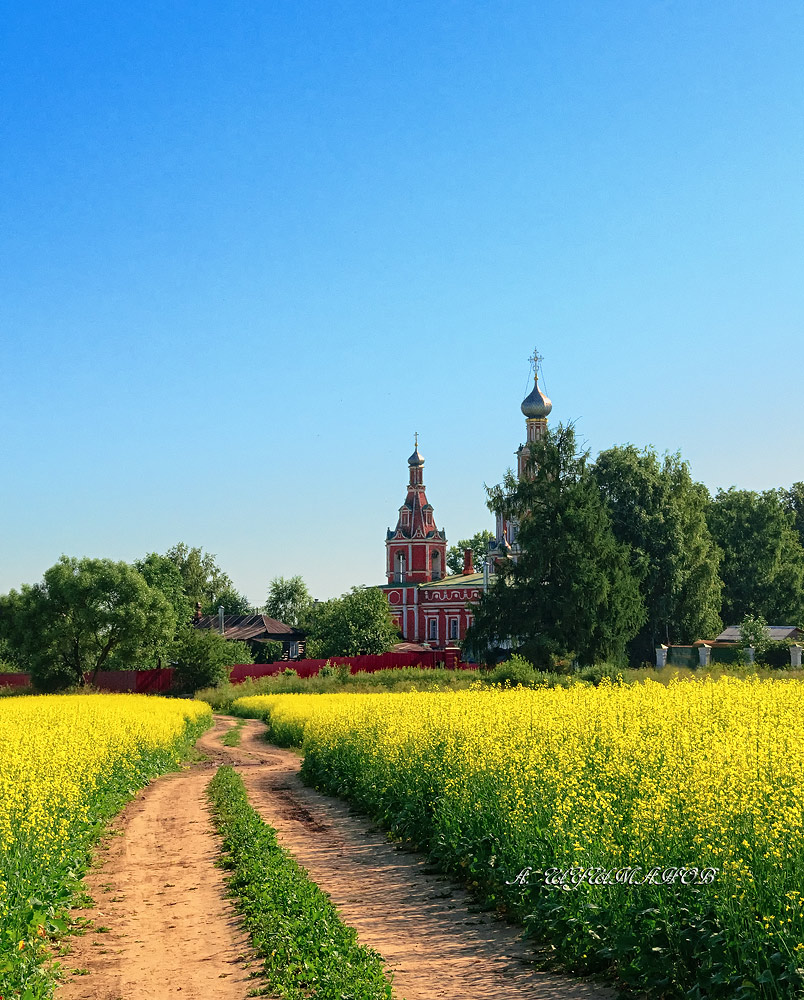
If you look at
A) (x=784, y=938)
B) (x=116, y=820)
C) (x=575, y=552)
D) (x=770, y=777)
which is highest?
(x=575, y=552)

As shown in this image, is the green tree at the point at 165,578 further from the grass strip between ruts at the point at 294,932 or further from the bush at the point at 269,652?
the grass strip between ruts at the point at 294,932

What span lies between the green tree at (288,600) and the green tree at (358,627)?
43.2m

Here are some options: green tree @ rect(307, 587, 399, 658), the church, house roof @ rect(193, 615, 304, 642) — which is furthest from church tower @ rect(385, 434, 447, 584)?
green tree @ rect(307, 587, 399, 658)

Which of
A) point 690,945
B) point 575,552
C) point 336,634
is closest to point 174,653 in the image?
point 336,634

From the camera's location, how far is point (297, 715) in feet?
101

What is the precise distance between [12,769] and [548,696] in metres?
9.68

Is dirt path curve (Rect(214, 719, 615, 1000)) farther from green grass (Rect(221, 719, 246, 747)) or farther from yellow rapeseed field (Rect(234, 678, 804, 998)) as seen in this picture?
green grass (Rect(221, 719, 246, 747))

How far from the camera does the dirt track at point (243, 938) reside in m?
7.96

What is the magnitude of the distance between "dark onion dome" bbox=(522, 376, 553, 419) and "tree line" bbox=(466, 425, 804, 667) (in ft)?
78.9

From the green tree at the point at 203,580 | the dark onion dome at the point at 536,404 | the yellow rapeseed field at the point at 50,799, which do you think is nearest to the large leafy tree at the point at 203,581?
the green tree at the point at 203,580

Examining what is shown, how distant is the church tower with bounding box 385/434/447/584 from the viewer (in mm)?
101750

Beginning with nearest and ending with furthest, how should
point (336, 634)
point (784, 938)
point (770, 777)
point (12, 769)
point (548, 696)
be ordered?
point (784, 938)
point (770, 777)
point (12, 769)
point (548, 696)
point (336, 634)

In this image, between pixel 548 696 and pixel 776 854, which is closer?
pixel 776 854

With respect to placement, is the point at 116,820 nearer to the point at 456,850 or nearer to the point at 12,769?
the point at 12,769
